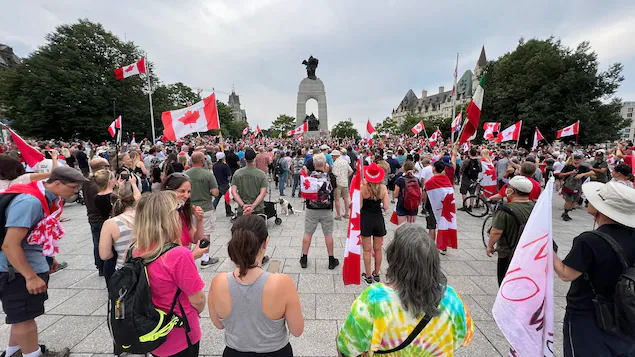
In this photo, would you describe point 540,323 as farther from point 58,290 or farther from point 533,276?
point 58,290

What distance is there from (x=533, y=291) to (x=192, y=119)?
7.17 m

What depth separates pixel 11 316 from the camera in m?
2.29

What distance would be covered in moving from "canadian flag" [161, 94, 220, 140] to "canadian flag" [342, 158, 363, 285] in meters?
4.46

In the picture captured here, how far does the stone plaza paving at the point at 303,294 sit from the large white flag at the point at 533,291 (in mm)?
979

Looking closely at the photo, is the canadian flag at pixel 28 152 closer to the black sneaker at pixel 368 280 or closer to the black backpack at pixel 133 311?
the black backpack at pixel 133 311

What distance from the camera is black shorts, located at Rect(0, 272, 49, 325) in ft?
7.45

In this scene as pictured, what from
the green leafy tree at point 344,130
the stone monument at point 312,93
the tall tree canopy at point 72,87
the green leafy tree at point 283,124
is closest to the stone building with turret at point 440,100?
the green leafy tree at point 344,130

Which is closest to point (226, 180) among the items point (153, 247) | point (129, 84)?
point (153, 247)

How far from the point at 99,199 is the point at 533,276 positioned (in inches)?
174

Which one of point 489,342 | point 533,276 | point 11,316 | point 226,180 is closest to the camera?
point 533,276

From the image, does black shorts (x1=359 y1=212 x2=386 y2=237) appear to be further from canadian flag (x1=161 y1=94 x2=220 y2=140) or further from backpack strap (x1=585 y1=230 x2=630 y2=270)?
canadian flag (x1=161 y1=94 x2=220 y2=140)

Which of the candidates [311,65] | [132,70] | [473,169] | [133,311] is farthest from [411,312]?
[311,65]

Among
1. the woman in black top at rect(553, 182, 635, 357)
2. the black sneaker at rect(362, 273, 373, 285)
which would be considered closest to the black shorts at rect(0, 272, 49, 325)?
the black sneaker at rect(362, 273, 373, 285)

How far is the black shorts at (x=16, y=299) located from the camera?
2.27 meters
